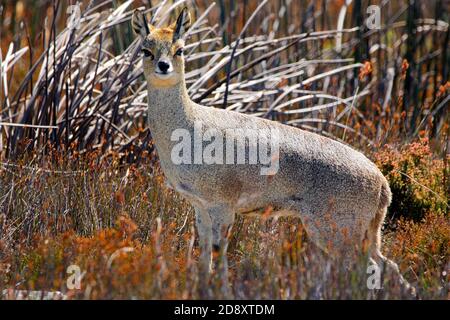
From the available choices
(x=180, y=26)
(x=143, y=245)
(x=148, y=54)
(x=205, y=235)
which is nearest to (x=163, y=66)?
(x=148, y=54)

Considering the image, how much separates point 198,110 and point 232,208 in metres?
0.70

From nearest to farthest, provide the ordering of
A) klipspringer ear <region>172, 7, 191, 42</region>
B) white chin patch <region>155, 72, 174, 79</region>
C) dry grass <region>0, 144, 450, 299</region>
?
dry grass <region>0, 144, 450, 299</region>
white chin patch <region>155, 72, 174, 79</region>
klipspringer ear <region>172, 7, 191, 42</region>

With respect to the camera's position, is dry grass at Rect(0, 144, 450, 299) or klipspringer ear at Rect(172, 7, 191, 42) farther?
klipspringer ear at Rect(172, 7, 191, 42)

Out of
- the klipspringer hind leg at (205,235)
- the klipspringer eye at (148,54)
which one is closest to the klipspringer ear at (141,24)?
the klipspringer eye at (148,54)

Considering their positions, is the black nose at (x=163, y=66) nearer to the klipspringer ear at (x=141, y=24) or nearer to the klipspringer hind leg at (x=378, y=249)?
the klipspringer ear at (x=141, y=24)

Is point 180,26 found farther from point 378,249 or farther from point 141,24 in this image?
point 378,249

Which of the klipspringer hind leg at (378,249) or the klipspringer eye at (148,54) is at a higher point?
the klipspringer eye at (148,54)

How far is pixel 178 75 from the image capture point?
5.83m

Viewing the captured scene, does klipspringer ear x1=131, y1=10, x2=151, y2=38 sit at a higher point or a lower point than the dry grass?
higher

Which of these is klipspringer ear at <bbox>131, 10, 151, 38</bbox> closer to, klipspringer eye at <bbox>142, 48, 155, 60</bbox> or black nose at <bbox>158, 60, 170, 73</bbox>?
klipspringer eye at <bbox>142, 48, 155, 60</bbox>

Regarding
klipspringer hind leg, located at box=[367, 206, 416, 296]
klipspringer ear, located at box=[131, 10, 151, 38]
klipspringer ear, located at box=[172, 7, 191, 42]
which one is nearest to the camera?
klipspringer hind leg, located at box=[367, 206, 416, 296]

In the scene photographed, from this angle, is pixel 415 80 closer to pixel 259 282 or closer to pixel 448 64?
pixel 448 64

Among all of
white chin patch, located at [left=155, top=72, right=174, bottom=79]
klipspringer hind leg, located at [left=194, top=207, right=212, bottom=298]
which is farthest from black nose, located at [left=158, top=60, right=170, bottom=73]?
klipspringer hind leg, located at [left=194, top=207, right=212, bottom=298]

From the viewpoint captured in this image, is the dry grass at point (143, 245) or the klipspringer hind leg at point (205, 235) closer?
the dry grass at point (143, 245)
